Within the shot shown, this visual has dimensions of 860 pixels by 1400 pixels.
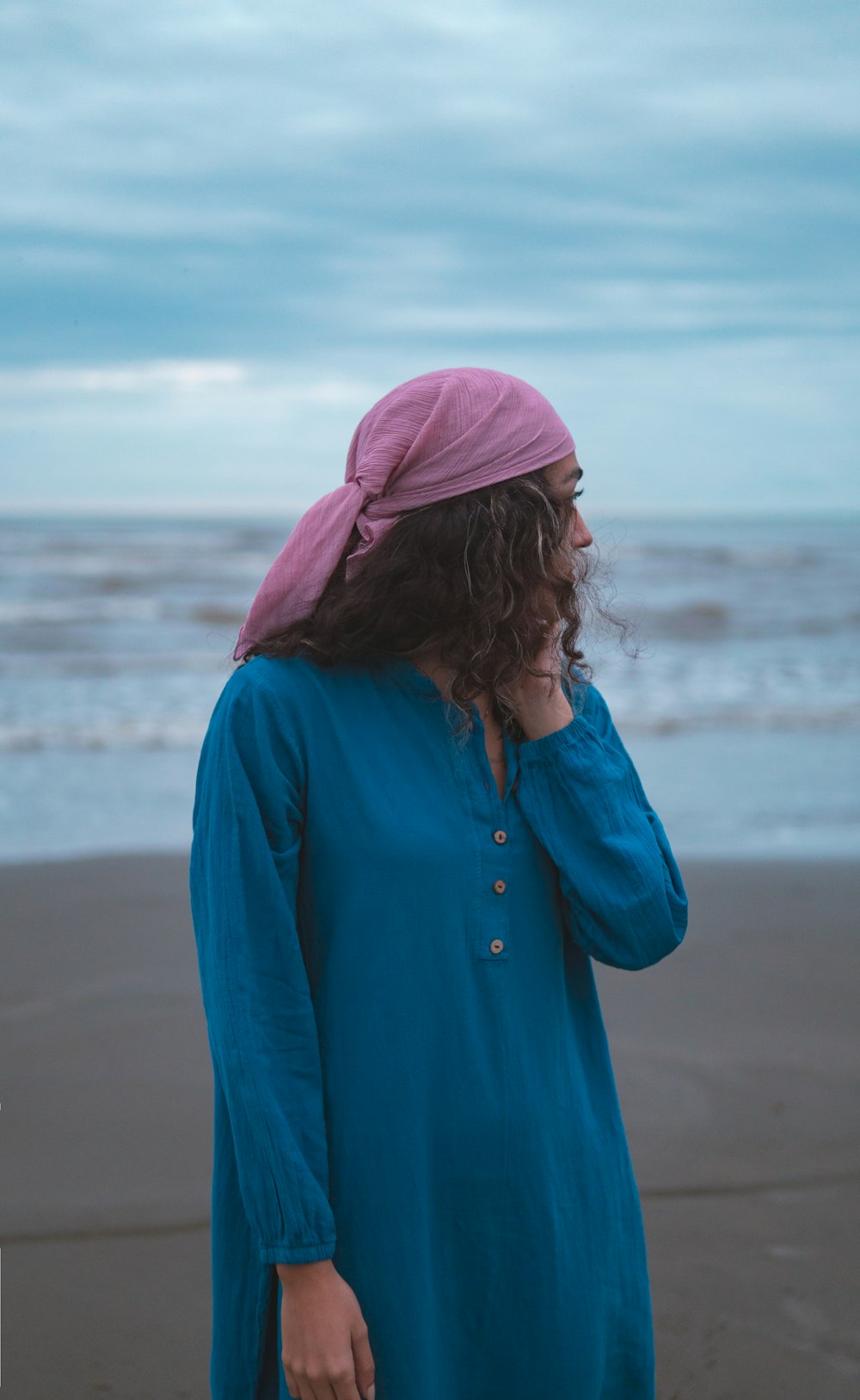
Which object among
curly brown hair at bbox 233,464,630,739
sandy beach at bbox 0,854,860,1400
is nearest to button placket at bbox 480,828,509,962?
curly brown hair at bbox 233,464,630,739

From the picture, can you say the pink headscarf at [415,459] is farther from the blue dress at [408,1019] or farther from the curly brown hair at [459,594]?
the blue dress at [408,1019]

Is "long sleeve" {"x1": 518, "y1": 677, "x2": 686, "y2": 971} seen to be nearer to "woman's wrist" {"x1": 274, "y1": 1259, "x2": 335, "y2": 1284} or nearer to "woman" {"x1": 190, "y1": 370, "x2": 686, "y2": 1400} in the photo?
"woman" {"x1": 190, "y1": 370, "x2": 686, "y2": 1400}

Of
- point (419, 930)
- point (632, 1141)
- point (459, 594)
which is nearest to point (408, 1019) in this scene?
point (419, 930)

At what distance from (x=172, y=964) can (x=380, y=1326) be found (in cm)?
355

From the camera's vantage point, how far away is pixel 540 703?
1.59m

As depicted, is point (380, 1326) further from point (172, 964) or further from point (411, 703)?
point (172, 964)

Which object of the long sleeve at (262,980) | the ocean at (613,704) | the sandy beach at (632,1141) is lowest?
the sandy beach at (632,1141)

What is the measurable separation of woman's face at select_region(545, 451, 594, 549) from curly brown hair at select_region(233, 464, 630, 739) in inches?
0.5

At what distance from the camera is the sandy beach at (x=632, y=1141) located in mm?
2736

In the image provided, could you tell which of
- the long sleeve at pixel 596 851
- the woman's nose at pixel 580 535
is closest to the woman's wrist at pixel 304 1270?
the long sleeve at pixel 596 851

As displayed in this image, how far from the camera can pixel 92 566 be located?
26.7m

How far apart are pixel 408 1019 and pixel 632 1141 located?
8.09ft

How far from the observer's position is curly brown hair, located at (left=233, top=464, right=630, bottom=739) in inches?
58.2

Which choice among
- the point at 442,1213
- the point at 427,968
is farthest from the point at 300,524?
the point at 442,1213
